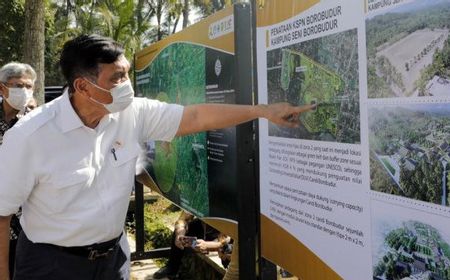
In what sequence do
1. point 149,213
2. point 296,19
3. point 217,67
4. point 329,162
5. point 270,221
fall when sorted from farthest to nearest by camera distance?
point 149,213
point 217,67
point 270,221
point 296,19
point 329,162

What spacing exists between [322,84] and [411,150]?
0.51m

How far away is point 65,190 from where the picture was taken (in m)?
2.16

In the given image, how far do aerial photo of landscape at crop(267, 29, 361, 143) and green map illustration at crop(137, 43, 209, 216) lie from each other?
890mm

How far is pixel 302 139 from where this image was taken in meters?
2.13

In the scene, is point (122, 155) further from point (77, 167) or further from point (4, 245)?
point (4, 245)

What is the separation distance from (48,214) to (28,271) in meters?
0.30

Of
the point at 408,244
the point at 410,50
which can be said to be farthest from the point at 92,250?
the point at 410,50

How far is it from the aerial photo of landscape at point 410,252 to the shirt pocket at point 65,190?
120 cm

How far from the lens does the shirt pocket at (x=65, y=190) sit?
2.14 meters

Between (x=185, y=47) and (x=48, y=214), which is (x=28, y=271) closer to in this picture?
(x=48, y=214)

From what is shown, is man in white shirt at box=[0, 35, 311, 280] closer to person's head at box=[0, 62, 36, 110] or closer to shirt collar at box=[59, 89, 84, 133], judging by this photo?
shirt collar at box=[59, 89, 84, 133]

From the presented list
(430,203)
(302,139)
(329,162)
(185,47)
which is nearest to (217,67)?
(185,47)

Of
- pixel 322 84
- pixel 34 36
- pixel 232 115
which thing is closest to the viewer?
pixel 322 84

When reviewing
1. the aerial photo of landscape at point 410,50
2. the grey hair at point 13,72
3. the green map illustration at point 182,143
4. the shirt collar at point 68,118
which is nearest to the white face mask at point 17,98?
the grey hair at point 13,72
